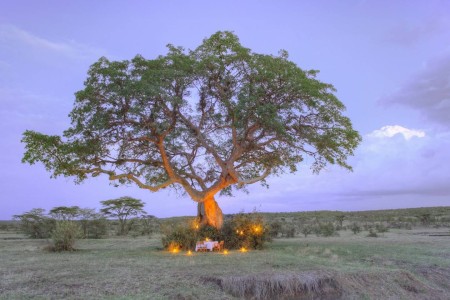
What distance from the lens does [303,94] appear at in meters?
19.1

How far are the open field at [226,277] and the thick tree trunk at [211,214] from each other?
4.26m

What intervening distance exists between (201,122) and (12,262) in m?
10.0

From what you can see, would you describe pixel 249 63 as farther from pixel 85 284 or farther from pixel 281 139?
pixel 85 284

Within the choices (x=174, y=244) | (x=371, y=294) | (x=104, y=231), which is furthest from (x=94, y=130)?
(x=104, y=231)

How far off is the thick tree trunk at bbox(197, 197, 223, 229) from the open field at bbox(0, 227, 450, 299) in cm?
426

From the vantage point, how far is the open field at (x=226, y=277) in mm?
10188

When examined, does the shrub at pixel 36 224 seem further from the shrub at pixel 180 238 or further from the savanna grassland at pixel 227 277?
the savanna grassland at pixel 227 277

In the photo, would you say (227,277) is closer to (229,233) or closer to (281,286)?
(281,286)

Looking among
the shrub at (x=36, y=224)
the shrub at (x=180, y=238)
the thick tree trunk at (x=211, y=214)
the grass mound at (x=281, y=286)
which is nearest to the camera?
the grass mound at (x=281, y=286)

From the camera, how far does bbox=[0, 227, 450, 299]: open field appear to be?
10.2 meters

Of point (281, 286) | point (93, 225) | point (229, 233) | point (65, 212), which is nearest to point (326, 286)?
point (281, 286)

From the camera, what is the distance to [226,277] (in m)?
11.3

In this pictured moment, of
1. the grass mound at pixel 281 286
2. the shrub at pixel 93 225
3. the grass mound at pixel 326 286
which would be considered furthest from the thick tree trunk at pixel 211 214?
the shrub at pixel 93 225

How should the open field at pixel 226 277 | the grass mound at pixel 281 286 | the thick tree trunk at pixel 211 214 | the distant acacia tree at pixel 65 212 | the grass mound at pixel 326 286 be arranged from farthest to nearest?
the distant acacia tree at pixel 65 212
the thick tree trunk at pixel 211 214
the grass mound at pixel 326 286
the grass mound at pixel 281 286
the open field at pixel 226 277
